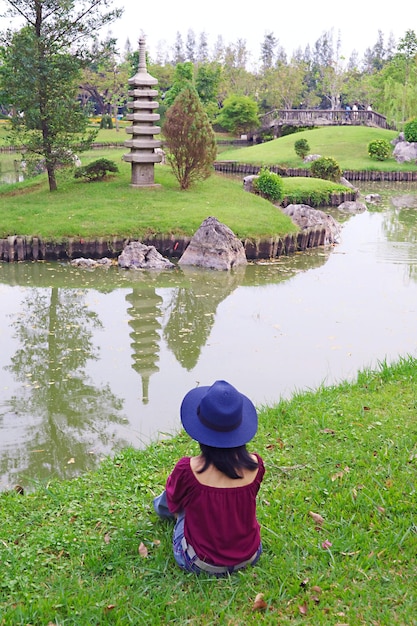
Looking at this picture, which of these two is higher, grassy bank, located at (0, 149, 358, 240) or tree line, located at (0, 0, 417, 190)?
tree line, located at (0, 0, 417, 190)

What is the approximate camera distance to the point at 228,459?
10.8 feet

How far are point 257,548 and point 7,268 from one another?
33.4 ft

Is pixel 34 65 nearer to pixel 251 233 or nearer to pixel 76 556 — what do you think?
pixel 251 233

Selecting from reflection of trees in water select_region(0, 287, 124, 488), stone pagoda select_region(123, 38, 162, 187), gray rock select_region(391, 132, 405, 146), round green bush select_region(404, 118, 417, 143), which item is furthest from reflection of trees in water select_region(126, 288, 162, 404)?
gray rock select_region(391, 132, 405, 146)

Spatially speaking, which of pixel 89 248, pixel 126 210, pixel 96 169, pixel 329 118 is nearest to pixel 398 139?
pixel 329 118

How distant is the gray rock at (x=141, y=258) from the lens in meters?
12.6

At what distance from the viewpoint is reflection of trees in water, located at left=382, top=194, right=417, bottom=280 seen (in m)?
13.5

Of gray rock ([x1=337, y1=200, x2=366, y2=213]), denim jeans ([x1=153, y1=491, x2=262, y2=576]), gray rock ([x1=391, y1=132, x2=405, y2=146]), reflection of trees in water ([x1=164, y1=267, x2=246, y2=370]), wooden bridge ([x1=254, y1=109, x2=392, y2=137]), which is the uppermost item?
wooden bridge ([x1=254, y1=109, x2=392, y2=137])

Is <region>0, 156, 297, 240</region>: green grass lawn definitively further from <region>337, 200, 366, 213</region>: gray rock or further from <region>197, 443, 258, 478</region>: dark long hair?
<region>197, 443, 258, 478</region>: dark long hair

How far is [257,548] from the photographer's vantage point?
11.2 ft

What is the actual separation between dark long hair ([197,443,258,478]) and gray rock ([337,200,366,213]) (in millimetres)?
18662

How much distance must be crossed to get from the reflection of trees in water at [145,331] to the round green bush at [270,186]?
968cm

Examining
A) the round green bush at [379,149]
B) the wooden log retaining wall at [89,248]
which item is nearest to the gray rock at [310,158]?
the round green bush at [379,149]

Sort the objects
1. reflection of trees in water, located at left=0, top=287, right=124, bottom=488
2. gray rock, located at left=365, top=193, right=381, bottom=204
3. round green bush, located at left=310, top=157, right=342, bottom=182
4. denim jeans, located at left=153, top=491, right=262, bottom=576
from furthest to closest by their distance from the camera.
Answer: round green bush, located at left=310, top=157, right=342, bottom=182
gray rock, located at left=365, top=193, right=381, bottom=204
reflection of trees in water, located at left=0, top=287, right=124, bottom=488
denim jeans, located at left=153, top=491, right=262, bottom=576
